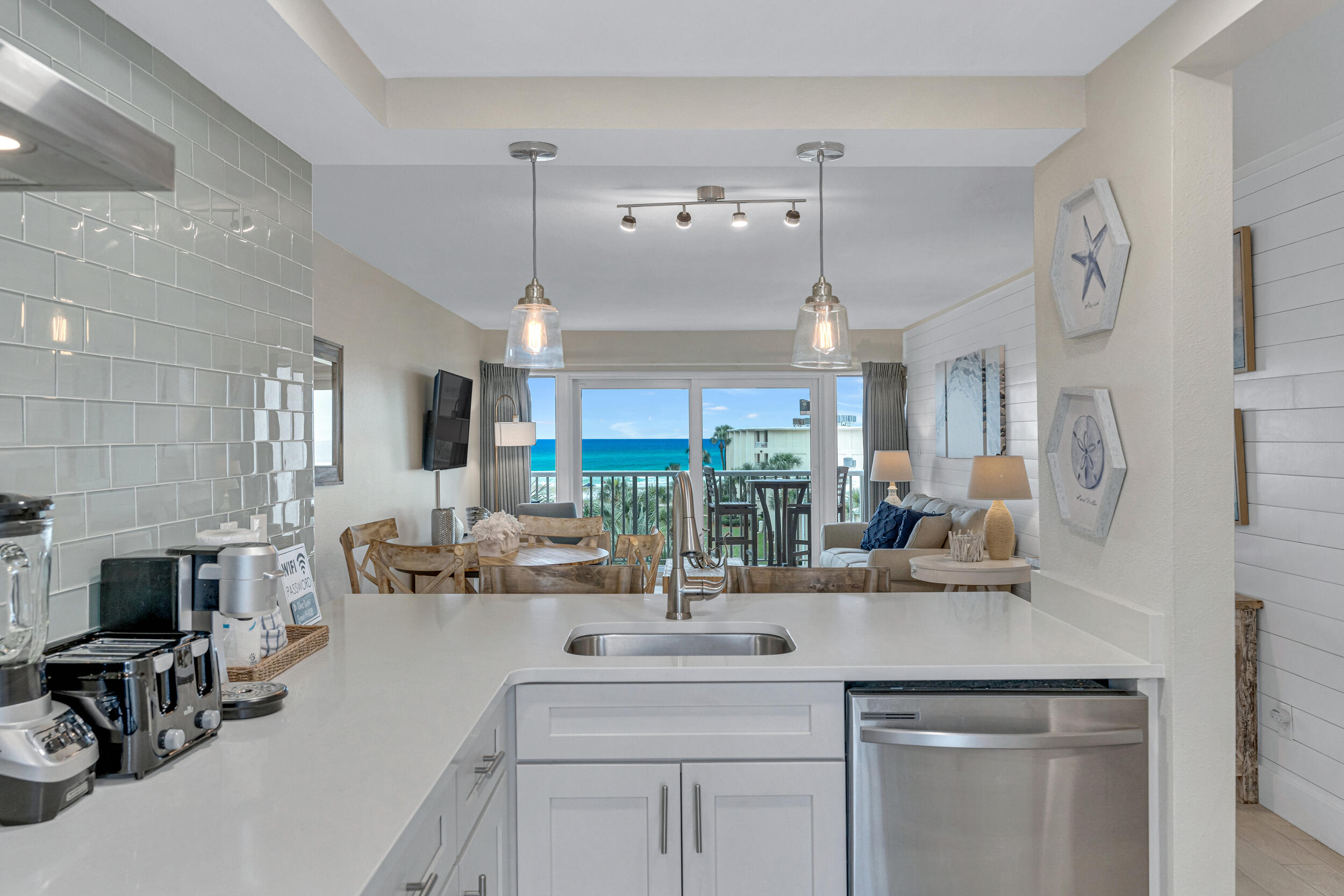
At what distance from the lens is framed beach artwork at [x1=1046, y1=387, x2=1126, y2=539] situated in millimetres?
1922

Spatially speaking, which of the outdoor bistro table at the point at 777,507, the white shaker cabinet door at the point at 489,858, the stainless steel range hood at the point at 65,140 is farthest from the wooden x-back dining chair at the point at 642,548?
the outdoor bistro table at the point at 777,507

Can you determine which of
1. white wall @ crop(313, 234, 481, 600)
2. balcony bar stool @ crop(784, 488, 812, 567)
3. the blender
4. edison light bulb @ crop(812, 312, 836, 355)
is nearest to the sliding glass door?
balcony bar stool @ crop(784, 488, 812, 567)

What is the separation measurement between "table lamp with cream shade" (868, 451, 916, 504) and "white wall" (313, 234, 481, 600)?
3.57 metres

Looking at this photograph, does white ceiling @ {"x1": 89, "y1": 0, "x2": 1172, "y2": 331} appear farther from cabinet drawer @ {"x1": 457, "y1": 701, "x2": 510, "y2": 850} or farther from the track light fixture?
cabinet drawer @ {"x1": 457, "y1": 701, "x2": 510, "y2": 850}

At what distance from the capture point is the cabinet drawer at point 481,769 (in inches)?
55.4

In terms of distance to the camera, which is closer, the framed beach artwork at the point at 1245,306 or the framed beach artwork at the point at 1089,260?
the framed beach artwork at the point at 1089,260

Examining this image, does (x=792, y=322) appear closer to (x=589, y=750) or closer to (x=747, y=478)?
Result: (x=747, y=478)

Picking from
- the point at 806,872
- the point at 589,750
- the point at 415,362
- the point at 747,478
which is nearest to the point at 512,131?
the point at 589,750

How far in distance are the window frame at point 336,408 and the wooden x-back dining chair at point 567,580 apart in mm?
1953

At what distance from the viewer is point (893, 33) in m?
1.89

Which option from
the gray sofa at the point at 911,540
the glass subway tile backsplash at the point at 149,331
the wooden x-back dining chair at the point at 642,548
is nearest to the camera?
the glass subway tile backsplash at the point at 149,331

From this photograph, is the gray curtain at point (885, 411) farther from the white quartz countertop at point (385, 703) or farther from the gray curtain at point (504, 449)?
the white quartz countertop at point (385, 703)

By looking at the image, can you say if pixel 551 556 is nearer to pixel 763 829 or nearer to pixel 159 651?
pixel 763 829

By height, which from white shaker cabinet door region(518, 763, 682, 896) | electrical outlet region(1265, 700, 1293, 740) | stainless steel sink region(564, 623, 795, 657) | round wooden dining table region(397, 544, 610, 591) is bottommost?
electrical outlet region(1265, 700, 1293, 740)
